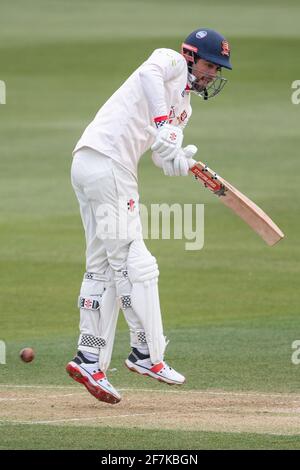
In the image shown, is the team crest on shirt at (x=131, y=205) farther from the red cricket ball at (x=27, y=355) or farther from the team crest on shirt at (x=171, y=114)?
the red cricket ball at (x=27, y=355)

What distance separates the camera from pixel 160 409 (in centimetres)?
779

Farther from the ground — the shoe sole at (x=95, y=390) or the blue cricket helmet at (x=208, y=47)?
the blue cricket helmet at (x=208, y=47)

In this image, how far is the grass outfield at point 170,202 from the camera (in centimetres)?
916

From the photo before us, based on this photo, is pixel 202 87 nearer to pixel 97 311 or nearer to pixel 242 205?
pixel 242 205

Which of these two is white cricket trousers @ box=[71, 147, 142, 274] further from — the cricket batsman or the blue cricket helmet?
the blue cricket helmet

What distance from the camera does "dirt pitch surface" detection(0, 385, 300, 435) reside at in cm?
728

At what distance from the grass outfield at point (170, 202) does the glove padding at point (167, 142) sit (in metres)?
1.56

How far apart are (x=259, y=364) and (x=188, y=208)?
24.7ft

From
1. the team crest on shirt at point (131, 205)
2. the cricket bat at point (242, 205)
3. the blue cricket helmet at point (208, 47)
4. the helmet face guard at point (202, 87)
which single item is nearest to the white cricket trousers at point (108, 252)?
the team crest on shirt at point (131, 205)

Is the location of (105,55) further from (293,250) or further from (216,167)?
(293,250)

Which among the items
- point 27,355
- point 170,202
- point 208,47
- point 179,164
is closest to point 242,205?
A: point 179,164

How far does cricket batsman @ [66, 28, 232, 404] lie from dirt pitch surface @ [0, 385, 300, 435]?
193 millimetres

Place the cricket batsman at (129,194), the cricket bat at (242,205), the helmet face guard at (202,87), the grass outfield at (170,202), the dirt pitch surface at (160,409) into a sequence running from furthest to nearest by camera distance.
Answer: the grass outfield at (170,202) → the helmet face guard at (202,87) → the cricket bat at (242,205) → the cricket batsman at (129,194) → the dirt pitch surface at (160,409)

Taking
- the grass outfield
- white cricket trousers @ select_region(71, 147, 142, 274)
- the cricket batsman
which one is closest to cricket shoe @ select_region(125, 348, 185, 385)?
the cricket batsman
